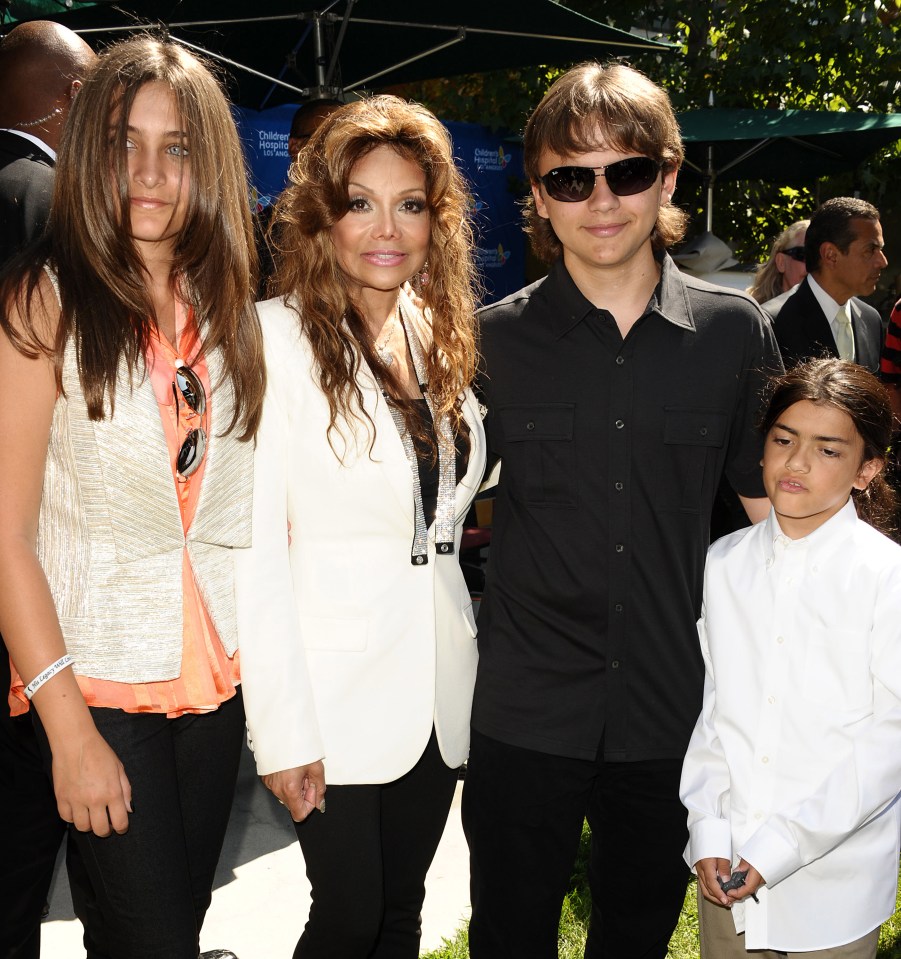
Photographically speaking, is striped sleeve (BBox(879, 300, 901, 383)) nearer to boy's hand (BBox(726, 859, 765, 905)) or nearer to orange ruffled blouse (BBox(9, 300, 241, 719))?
boy's hand (BBox(726, 859, 765, 905))

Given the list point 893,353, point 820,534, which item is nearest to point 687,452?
point 820,534

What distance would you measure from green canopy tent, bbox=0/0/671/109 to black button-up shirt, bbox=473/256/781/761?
4.10 meters

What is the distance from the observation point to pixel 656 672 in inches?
97.8

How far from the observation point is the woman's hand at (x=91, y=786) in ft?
6.51

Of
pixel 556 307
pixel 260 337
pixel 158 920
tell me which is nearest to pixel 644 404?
pixel 556 307

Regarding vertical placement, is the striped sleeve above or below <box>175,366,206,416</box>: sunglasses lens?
above

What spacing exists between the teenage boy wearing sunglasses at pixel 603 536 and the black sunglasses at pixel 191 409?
719mm

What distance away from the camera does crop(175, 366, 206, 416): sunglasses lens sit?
2162 mm

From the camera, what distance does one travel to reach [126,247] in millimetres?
2100

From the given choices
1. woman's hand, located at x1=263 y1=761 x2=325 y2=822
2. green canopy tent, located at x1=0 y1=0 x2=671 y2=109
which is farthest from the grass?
green canopy tent, located at x1=0 y1=0 x2=671 y2=109

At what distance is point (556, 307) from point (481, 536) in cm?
330

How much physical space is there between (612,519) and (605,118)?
90 cm

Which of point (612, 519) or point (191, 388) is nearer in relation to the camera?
point (191, 388)

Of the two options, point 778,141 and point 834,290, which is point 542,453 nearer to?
point 834,290
